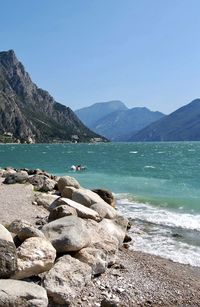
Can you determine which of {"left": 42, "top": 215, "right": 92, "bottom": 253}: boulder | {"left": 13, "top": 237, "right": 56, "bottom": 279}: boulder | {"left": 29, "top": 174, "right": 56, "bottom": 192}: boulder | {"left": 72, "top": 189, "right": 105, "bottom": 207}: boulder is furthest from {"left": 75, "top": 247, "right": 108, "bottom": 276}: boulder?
{"left": 29, "top": 174, "right": 56, "bottom": 192}: boulder

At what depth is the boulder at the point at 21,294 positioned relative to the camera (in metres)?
9.92

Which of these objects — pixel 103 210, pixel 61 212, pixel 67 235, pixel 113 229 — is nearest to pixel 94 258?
pixel 67 235

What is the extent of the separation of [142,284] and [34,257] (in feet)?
12.0

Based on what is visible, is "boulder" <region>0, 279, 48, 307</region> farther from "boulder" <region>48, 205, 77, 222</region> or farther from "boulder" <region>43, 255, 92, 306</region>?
"boulder" <region>48, 205, 77, 222</region>

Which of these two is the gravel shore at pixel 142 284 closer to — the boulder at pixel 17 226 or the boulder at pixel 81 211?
the boulder at pixel 81 211

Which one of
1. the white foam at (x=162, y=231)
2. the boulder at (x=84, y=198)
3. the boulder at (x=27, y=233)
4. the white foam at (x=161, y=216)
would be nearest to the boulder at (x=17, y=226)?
the boulder at (x=27, y=233)

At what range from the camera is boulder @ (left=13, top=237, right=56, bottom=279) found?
1200 centimetres

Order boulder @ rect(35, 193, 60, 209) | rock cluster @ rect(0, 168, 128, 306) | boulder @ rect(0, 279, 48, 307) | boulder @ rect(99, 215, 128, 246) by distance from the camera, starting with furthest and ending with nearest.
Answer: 1. boulder @ rect(35, 193, 60, 209)
2. boulder @ rect(99, 215, 128, 246)
3. rock cluster @ rect(0, 168, 128, 306)
4. boulder @ rect(0, 279, 48, 307)

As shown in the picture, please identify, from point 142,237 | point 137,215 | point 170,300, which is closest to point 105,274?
point 170,300

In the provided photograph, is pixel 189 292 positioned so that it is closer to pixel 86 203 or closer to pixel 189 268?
pixel 189 268

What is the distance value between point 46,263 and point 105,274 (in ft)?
→ 7.72

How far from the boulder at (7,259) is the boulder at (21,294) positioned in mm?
644

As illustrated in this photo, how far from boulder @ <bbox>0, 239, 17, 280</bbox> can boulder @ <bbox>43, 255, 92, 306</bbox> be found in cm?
96

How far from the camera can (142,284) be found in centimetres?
1362
